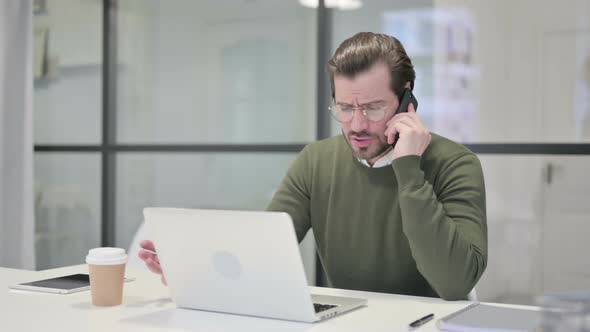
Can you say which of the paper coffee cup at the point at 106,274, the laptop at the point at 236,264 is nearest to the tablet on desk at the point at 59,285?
the paper coffee cup at the point at 106,274

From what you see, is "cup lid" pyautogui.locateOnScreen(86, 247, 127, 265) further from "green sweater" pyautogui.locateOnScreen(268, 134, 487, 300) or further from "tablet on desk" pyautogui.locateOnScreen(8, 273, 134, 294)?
"green sweater" pyautogui.locateOnScreen(268, 134, 487, 300)

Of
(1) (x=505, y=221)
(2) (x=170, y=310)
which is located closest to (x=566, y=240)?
(1) (x=505, y=221)

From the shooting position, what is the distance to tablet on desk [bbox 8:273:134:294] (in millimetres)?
1655

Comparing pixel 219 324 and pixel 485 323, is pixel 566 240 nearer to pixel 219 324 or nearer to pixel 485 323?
pixel 485 323

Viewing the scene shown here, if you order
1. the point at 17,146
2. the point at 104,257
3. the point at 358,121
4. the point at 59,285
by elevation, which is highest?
the point at 358,121

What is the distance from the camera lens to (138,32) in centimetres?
363

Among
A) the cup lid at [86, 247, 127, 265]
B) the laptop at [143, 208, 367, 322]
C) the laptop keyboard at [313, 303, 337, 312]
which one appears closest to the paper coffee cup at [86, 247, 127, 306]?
the cup lid at [86, 247, 127, 265]

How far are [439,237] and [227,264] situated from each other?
53cm

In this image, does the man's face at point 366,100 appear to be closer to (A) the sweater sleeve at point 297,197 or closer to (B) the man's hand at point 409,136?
(B) the man's hand at point 409,136

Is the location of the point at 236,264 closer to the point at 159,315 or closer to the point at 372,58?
the point at 159,315

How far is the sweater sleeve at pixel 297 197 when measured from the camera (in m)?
2.04

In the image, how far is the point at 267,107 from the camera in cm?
323

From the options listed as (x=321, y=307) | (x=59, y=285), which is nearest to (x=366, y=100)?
(x=321, y=307)

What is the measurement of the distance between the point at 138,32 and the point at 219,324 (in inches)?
103
